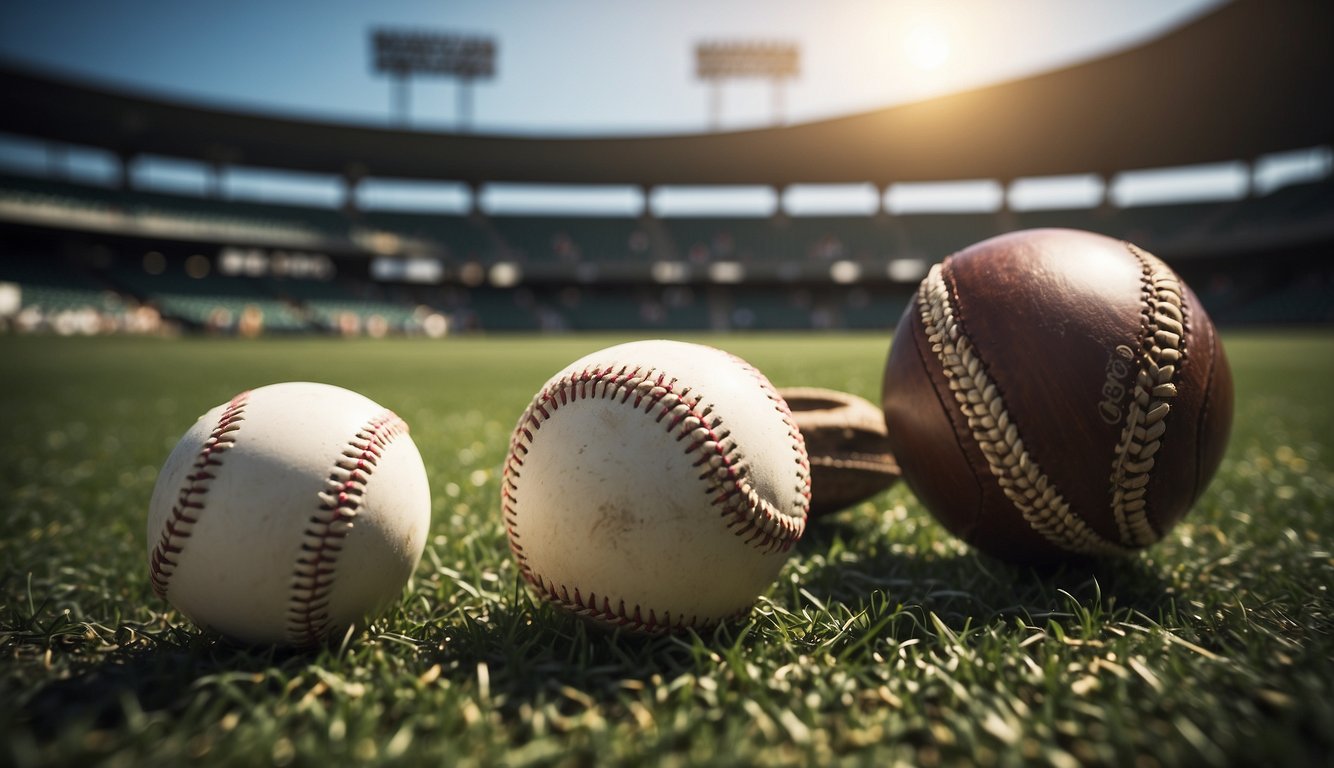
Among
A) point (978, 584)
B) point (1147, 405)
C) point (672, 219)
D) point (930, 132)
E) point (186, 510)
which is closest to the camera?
point (186, 510)

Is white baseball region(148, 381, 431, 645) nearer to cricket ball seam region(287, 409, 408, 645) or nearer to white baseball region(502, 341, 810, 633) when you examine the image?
cricket ball seam region(287, 409, 408, 645)

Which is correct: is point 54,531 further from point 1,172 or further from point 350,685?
point 1,172

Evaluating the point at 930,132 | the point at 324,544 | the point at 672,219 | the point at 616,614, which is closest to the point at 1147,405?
the point at 616,614

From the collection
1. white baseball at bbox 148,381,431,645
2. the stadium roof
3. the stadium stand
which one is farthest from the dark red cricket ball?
the stadium stand

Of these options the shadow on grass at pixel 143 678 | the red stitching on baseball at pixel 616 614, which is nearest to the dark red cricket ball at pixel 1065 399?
the red stitching on baseball at pixel 616 614

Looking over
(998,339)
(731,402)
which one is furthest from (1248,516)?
(731,402)

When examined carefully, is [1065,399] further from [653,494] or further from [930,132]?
[930,132]

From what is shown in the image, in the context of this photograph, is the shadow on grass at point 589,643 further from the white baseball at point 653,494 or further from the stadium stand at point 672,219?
the stadium stand at point 672,219
